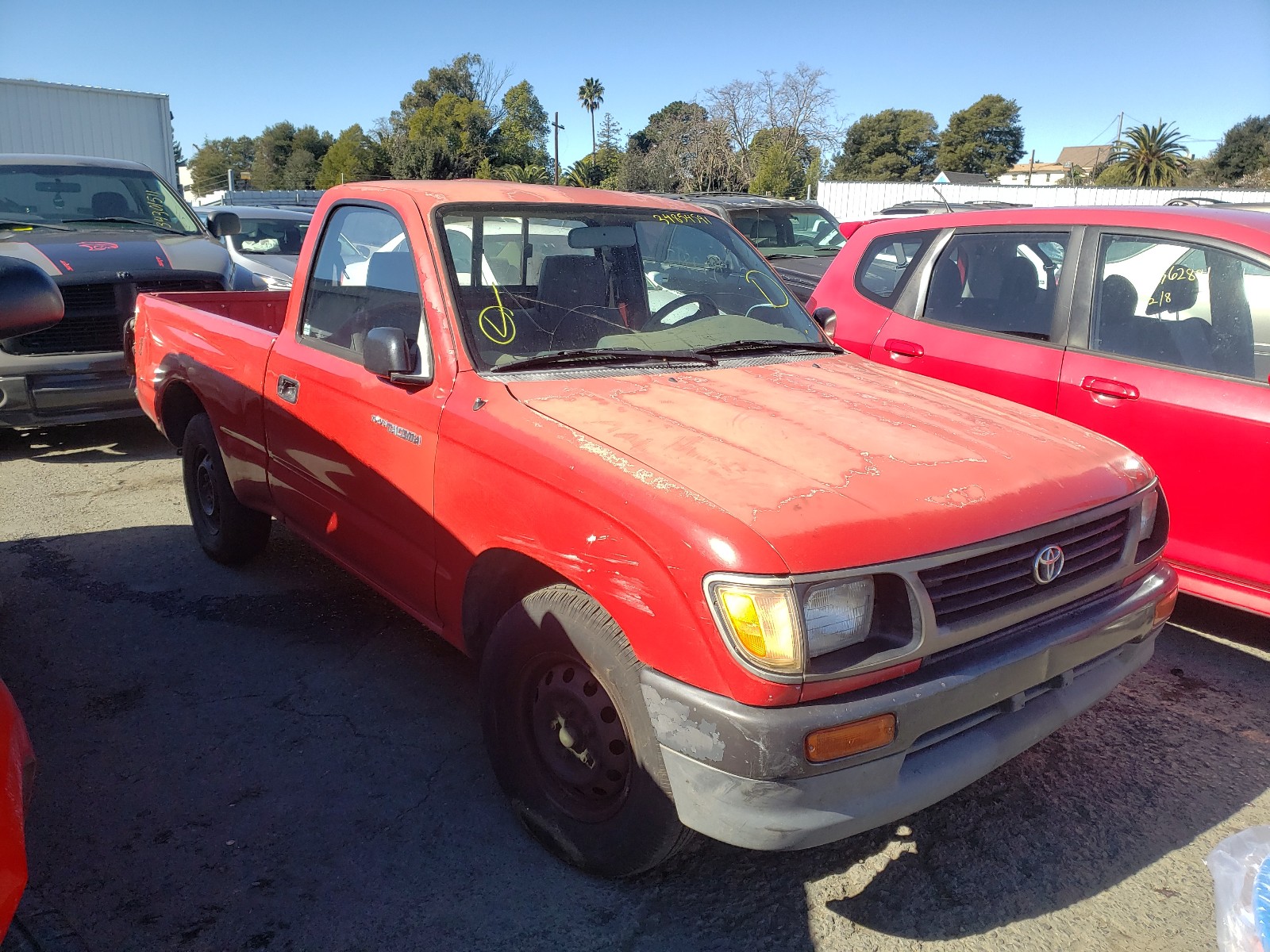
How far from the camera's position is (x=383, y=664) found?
3.81 metres

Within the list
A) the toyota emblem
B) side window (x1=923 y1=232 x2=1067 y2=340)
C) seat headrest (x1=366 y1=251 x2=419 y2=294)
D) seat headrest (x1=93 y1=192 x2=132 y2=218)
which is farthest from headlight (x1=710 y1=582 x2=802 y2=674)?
seat headrest (x1=93 y1=192 x2=132 y2=218)

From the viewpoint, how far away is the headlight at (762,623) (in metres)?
2.02

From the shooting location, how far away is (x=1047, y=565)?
2.40m

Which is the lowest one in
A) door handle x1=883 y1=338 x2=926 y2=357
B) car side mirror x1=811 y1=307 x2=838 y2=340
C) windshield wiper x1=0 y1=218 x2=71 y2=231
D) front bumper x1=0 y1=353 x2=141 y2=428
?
front bumper x1=0 y1=353 x2=141 y2=428

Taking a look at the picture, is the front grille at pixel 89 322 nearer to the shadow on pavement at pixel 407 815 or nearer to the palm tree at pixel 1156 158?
the shadow on pavement at pixel 407 815

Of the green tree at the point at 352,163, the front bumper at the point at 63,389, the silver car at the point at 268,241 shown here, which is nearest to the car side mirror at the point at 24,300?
the front bumper at the point at 63,389

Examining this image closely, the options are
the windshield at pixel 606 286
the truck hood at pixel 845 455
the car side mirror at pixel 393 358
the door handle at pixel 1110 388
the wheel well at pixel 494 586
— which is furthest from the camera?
the door handle at pixel 1110 388

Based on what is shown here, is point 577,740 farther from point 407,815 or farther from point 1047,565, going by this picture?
point 1047,565

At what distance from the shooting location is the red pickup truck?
207 centimetres

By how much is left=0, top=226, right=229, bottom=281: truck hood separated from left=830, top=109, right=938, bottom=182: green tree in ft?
231

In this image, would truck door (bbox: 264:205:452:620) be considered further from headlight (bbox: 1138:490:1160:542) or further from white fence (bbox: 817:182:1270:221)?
white fence (bbox: 817:182:1270:221)

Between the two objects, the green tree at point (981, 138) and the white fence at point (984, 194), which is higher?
the green tree at point (981, 138)

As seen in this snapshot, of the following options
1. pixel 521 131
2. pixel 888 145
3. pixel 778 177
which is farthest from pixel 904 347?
pixel 888 145

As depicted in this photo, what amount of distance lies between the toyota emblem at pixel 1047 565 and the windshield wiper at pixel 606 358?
131 cm
